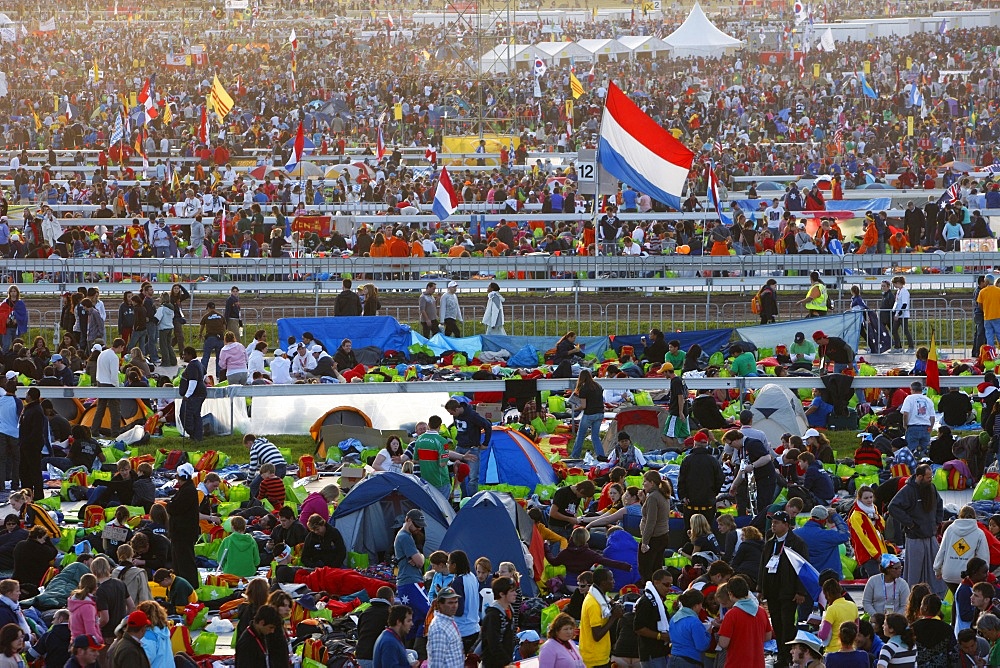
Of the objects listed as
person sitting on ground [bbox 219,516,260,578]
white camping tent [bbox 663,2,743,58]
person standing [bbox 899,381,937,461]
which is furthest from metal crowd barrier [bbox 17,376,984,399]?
white camping tent [bbox 663,2,743,58]

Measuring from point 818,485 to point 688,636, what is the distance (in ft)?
17.7

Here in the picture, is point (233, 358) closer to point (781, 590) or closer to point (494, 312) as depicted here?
point (494, 312)

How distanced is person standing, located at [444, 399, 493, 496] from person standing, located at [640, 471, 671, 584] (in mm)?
4012

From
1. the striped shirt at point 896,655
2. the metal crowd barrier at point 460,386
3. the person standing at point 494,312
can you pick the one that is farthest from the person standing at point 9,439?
the striped shirt at point 896,655

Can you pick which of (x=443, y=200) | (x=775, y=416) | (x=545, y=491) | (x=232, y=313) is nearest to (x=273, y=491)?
(x=545, y=491)

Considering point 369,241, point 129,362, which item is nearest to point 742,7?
point 369,241

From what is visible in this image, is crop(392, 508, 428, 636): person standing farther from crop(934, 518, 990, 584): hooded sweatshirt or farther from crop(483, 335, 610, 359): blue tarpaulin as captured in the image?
crop(483, 335, 610, 359): blue tarpaulin

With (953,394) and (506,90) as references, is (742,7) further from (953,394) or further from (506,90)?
(953,394)

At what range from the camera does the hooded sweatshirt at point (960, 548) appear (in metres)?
14.1

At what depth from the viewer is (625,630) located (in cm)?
1275

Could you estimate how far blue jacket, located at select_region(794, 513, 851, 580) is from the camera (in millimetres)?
15508

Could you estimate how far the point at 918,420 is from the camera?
19562 mm

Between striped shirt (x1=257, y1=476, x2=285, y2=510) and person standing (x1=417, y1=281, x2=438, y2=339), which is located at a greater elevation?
person standing (x1=417, y1=281, x2=438, y2=339)

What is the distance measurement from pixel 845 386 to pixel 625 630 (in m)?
9.52
